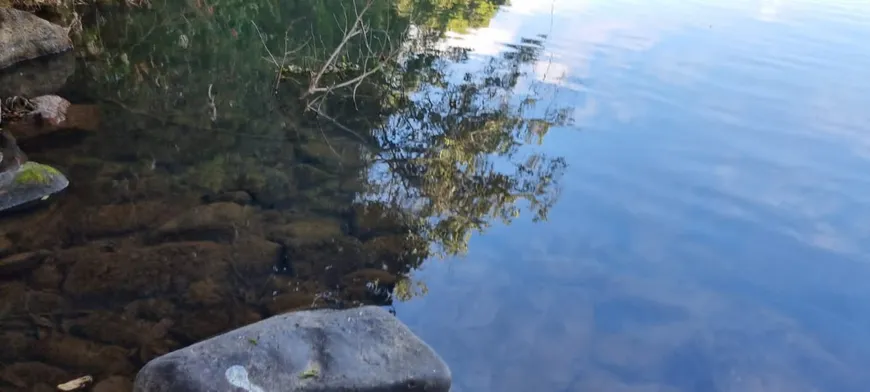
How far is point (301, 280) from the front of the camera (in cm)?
605

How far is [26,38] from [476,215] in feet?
30.0

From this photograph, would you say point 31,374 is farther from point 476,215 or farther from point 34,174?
point 476,215

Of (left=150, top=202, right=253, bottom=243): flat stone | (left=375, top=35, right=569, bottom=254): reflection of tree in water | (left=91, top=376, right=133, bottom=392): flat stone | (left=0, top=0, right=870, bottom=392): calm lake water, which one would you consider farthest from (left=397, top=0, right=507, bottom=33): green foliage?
(left=91, top=376, right=133, bottom=392): flat stone

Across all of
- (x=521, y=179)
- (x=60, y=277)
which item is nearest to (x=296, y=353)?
(x=60, y=277)

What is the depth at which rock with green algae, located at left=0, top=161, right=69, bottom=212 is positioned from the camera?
21.6 feet

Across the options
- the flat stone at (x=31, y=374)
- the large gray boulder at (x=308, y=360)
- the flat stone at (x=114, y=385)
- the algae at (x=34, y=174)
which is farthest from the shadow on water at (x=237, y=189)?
the large gray boulder at (x=308, y=360)

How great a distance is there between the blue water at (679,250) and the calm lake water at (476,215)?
0.10ft

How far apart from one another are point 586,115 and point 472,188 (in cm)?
359

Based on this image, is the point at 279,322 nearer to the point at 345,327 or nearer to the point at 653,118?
the point at 345,327

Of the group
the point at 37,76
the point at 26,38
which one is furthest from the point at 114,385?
the point at 26,38

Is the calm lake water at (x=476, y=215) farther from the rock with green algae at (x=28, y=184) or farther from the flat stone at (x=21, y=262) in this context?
the rock with green algae at (x=28, y=184)

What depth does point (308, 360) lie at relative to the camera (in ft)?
14.3

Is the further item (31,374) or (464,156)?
(464,156)

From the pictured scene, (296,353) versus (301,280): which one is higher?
(296,353)
